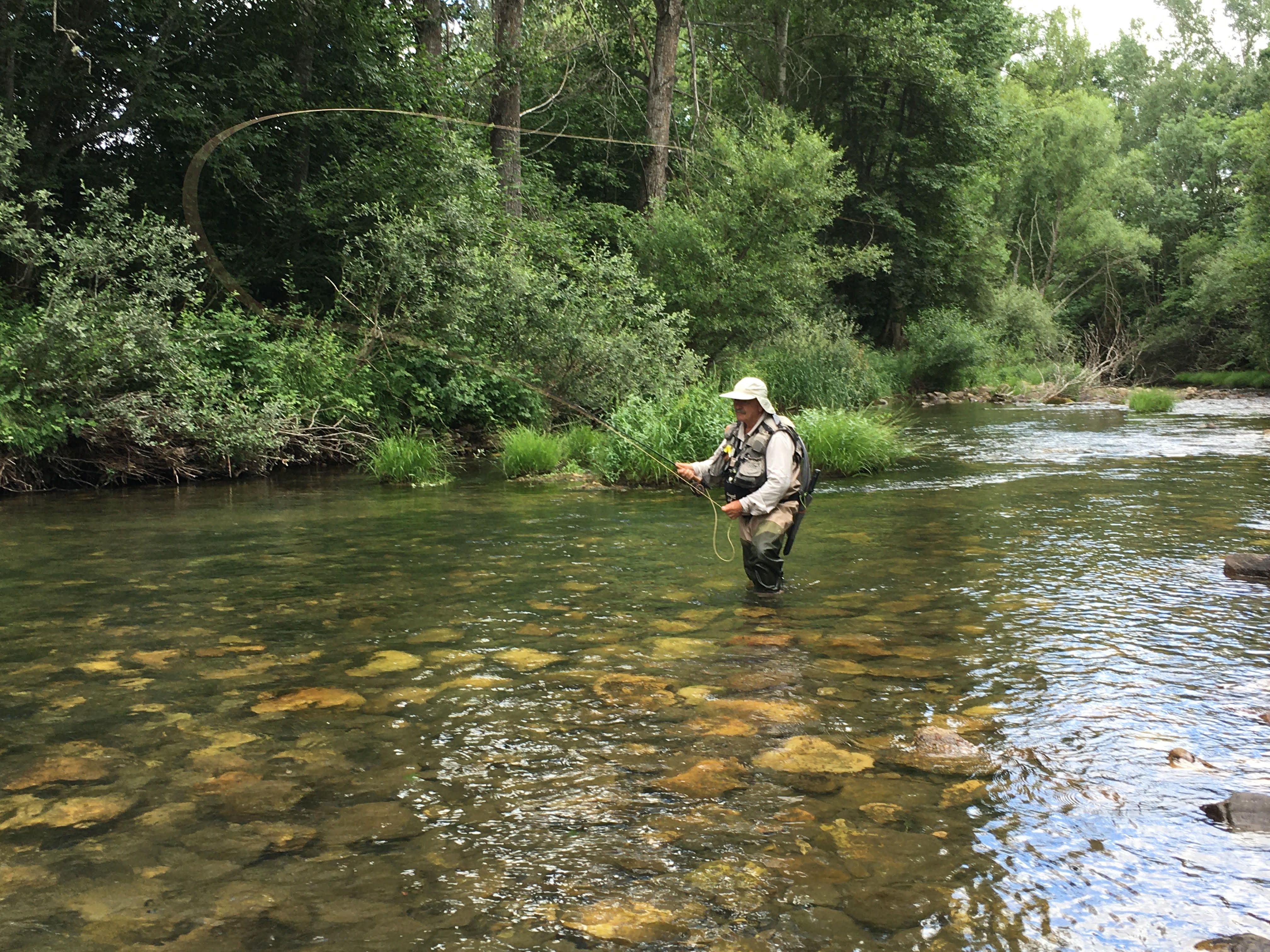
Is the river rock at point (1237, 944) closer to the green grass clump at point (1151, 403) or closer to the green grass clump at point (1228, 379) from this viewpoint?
the green grass clump at point (1151, 403)

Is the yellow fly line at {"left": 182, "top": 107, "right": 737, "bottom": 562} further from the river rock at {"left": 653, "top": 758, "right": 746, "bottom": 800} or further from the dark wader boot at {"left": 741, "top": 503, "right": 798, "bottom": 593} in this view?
the river rock at {"left": 653, "top": 758, "right": 746, "bottom": 800}

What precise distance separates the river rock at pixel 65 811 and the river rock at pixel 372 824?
2.57ft

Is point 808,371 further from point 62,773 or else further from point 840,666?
point 62,773

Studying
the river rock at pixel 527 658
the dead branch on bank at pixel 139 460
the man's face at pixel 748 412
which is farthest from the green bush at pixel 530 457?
the river rock at pixel 527 658

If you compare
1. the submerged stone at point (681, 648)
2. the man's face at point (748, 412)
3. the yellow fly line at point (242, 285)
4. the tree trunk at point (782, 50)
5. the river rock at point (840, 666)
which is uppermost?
the tree trunk at point (782, 50)

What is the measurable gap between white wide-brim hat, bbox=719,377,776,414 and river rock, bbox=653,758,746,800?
9.93ft

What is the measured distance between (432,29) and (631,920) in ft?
68.4

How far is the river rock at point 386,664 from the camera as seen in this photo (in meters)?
5.59

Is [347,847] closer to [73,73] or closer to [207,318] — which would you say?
[207,318]

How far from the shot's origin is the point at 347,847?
359cm

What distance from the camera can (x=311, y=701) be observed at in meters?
5.13

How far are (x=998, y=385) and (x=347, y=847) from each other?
35.2m

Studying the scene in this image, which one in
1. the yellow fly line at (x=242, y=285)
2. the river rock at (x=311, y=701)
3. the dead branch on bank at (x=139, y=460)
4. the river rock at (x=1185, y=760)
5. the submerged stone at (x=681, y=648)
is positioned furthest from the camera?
the yellow fly line at (x=242, y=285)

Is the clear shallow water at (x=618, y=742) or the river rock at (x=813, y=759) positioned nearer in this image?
the clear shallow water at (x=618, y=742)
